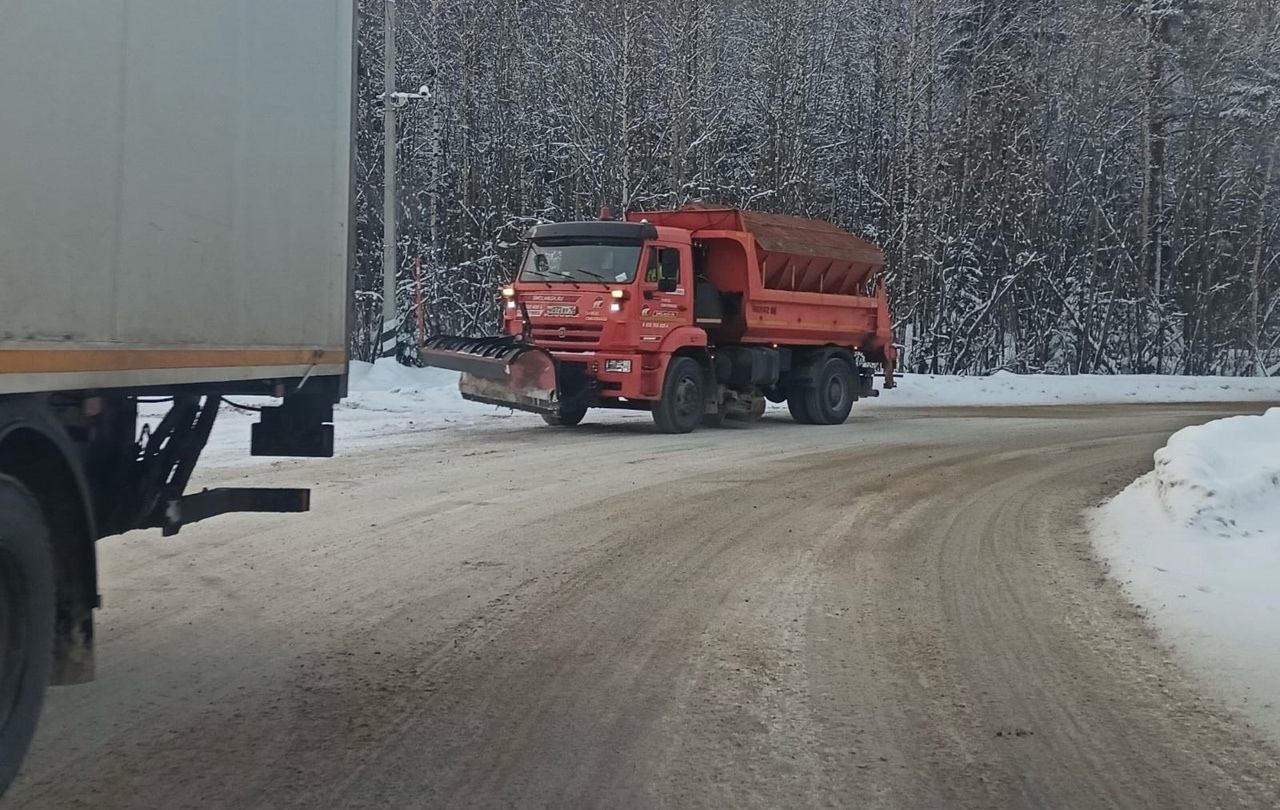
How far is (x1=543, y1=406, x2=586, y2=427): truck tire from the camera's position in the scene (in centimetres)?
1717

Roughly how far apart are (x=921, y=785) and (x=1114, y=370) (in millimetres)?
34345

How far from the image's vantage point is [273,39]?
212 inches

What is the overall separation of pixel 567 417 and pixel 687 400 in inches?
66.6

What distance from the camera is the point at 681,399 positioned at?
1755 cm

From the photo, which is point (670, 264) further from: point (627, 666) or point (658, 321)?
point (627, 666)

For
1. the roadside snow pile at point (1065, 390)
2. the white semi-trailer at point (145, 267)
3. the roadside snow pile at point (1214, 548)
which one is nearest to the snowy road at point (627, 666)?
the roadside snow pile at point (1214, 548)

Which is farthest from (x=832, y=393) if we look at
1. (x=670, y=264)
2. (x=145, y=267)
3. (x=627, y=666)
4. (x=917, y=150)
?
(x=145, y=267)

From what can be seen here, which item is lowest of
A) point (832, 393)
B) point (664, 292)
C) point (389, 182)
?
point (832, 393)

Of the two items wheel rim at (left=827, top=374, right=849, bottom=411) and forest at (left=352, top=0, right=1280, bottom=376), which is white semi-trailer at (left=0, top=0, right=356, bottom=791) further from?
forest at (left=352, top=0, right=1280, bottom=376)

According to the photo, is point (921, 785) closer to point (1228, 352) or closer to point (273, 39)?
point (273, 39)

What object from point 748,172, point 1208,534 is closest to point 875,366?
point 748,172

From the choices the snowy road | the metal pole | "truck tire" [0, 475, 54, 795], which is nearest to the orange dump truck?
the metal pole

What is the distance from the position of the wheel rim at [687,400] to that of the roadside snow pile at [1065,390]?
8.21m

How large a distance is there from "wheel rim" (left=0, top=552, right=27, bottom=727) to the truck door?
13154mm
